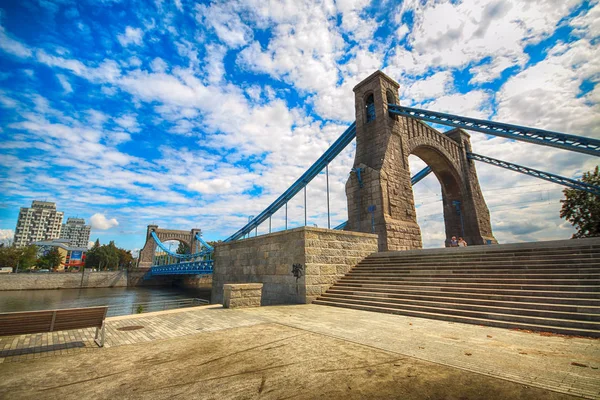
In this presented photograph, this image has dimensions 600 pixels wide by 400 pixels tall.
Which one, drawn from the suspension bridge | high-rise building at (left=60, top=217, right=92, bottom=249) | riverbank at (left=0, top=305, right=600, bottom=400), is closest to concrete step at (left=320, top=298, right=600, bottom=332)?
riverbank at (left=0, top=305, right=600, bottom=400)

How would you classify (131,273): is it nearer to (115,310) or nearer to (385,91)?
(115,310)

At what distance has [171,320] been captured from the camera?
6.37m

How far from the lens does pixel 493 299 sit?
22.2ft

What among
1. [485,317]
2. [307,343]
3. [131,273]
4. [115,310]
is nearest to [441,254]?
[485,317]

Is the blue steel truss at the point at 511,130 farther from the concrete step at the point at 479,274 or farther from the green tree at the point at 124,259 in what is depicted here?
the green tree at the point at 124,259

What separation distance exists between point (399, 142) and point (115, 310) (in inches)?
971

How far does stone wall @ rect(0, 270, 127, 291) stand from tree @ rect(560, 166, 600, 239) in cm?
6069

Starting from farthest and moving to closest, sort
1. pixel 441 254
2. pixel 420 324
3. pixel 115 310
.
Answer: pixel 115 310
pixel 441 254
pixel 420 324

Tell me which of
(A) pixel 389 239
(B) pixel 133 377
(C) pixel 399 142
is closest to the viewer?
(B) pixel 133 377

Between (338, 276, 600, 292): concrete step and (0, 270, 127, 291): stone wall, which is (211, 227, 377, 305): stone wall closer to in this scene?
(338, 276, 600, 292): concrete step

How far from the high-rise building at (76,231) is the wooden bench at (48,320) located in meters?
206

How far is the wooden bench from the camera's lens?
12.6ft

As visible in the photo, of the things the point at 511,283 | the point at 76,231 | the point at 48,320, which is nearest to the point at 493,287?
the point at 511,283

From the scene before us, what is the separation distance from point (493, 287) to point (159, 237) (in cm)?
7356
